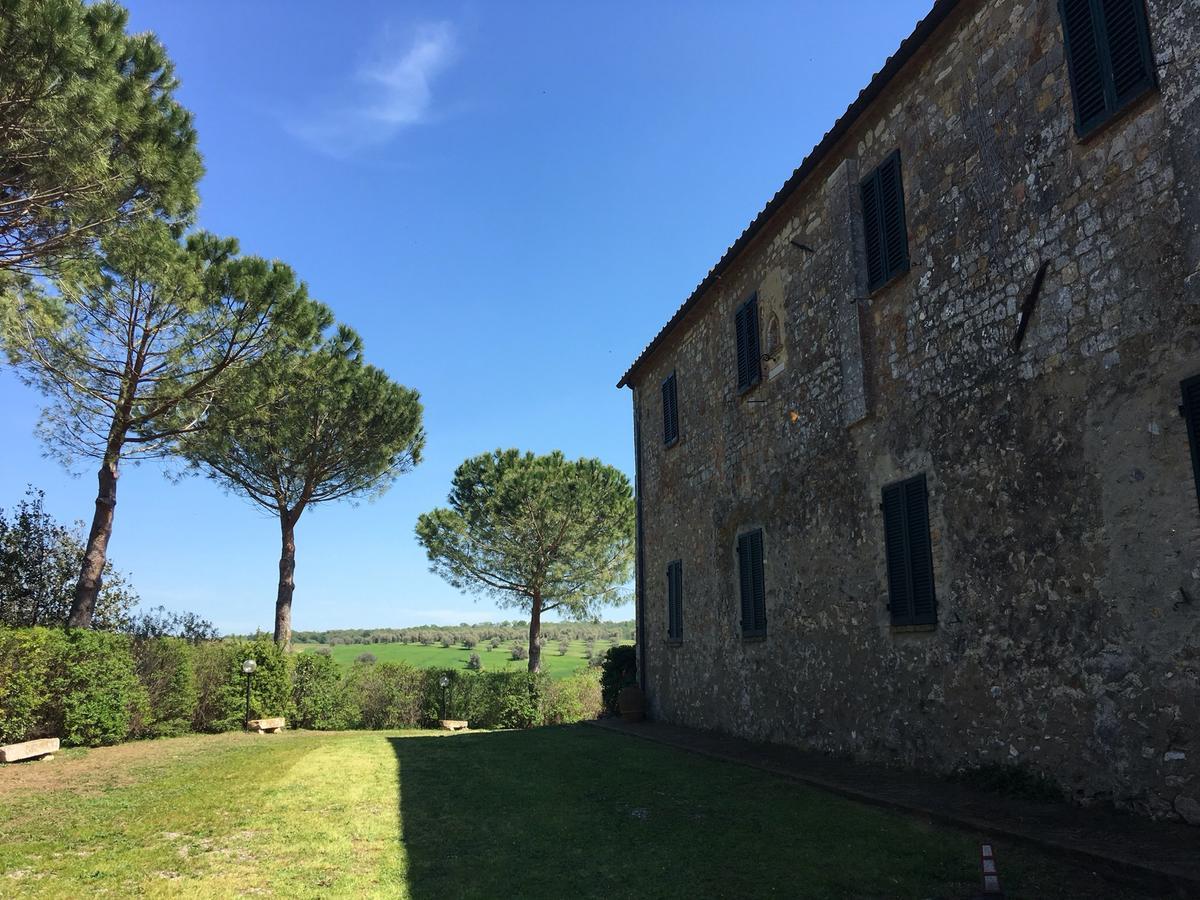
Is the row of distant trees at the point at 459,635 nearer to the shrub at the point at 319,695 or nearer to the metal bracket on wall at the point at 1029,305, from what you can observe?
the shrub at the point at 319,695

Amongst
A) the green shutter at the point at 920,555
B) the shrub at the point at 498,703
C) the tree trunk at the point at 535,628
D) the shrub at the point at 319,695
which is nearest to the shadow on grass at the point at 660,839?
the green shutter at the point at 920,555

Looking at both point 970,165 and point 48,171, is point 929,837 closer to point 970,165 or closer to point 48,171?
point 970,165

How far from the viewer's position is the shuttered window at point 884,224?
7656 millimetres

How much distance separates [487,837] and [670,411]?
9437 mm

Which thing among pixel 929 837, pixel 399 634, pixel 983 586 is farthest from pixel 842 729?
pixel 399 634

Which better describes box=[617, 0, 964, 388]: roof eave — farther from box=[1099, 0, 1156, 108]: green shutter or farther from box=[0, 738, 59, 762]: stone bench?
box=[0, 738, 59, 762]: stone bench

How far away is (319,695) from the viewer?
19.2 metres

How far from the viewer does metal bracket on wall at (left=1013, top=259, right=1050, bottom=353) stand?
19.1 feet

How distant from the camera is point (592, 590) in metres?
28.9

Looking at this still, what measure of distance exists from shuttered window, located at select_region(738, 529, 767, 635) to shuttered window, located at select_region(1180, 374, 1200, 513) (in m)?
5.95

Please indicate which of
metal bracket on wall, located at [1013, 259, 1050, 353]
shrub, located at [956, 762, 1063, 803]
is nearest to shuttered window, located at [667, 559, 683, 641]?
shrub, located at [956, 762, 1063, 803]

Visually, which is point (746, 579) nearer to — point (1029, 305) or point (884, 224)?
point (884, 224)

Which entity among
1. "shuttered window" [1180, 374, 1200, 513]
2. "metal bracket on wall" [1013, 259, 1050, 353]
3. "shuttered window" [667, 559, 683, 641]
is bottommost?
"shuttered window" [667, 559, 683, 641]

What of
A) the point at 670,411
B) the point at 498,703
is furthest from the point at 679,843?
the point at 498,703
